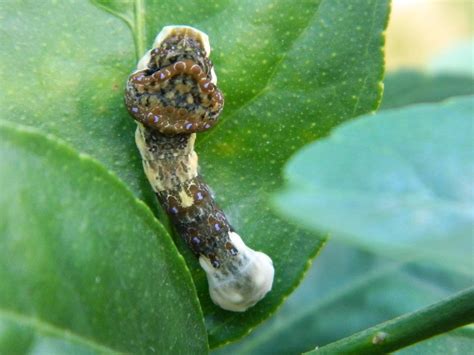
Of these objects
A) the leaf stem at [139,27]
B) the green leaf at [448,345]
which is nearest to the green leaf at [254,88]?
the leaf stem at [139,27]

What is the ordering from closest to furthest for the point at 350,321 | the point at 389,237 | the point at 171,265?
the point at 389,237, the point at 171,265, the point at 350,321

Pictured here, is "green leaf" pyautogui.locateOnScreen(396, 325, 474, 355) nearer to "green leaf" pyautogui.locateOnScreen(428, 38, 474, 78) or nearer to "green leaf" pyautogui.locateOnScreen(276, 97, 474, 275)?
"green leaf" pyautogui.locateOnScreen(276, 97, 474, 275)

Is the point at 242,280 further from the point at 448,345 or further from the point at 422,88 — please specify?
the point at 422,88

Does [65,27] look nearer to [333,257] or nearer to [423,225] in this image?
[423,225]

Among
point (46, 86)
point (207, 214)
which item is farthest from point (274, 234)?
point (46, 86)

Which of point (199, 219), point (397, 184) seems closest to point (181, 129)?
point (199, 219)
